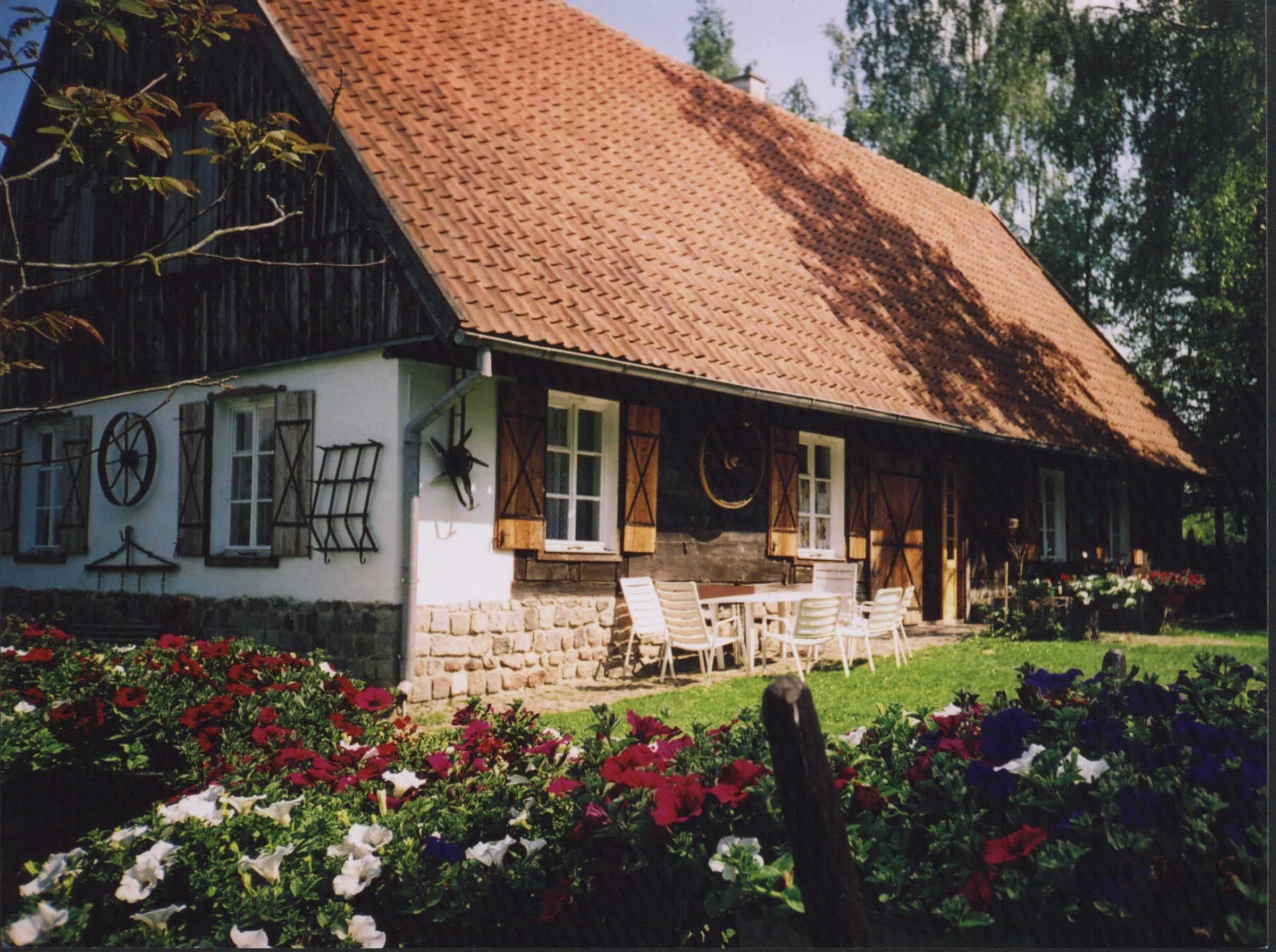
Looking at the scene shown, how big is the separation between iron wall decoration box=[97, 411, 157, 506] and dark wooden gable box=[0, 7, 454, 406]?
57 cm

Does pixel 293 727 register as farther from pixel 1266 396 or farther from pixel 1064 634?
pixel 1064 634

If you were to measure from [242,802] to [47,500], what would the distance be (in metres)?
10.3

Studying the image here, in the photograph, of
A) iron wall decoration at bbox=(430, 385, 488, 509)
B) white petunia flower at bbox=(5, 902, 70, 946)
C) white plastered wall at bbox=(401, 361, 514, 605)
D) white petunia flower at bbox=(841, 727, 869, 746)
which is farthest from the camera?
iron wall decoration at bbox=(430, 385, 488, 509)

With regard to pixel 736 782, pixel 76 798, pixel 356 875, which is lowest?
pixel 76 798

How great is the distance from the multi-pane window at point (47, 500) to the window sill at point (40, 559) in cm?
11

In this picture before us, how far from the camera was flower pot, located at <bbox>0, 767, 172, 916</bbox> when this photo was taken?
12.3 ft

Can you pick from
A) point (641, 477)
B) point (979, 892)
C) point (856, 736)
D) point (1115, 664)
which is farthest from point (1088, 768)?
point (641, 477)

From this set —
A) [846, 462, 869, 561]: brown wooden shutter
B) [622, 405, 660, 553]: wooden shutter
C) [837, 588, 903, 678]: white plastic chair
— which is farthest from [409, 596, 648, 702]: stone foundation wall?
[846, 462, 869, 561]: brown wooden shutter

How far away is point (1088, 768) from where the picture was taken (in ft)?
7.83

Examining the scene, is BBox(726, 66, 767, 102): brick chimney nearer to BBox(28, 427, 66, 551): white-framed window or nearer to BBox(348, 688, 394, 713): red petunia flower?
BBox(28, 427, 66, 551): white-framed window

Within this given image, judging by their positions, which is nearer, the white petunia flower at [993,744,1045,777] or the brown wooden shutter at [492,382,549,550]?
the white petunia flower at [993,744,1045,777]

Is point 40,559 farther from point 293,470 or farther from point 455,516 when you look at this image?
point 455,516

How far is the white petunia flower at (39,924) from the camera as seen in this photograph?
2.42 metres

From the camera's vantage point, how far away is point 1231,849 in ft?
7.02
